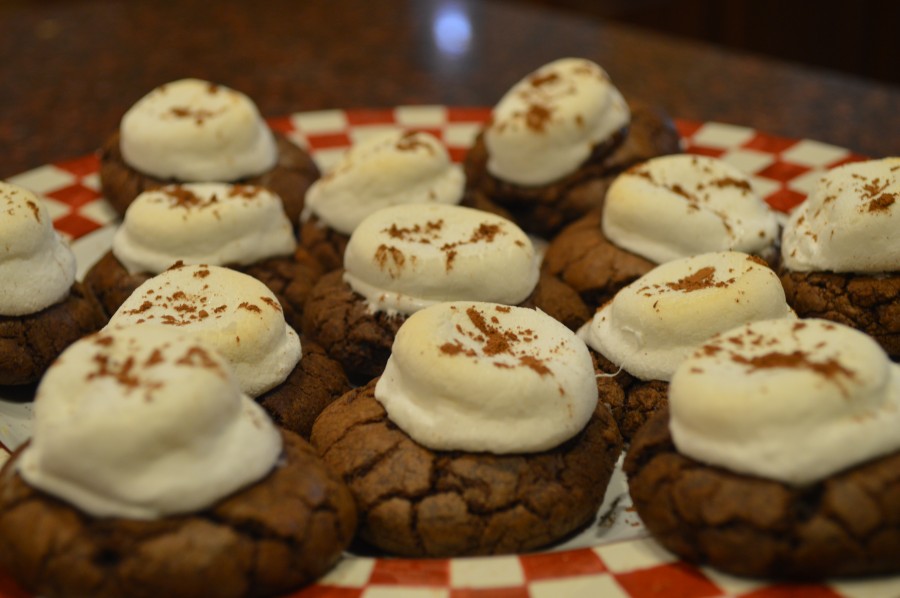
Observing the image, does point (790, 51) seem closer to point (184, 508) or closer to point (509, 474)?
point (509, 474)

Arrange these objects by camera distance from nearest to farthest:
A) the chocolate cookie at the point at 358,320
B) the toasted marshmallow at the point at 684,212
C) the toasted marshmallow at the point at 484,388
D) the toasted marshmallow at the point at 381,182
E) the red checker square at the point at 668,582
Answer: the red checker square at the point at 668,582 < the toasted marshmallow at the point at 484,388 < the chocolate cookie at the point at 358,320 < the toasted marshmallow at the point at 684,212 < the toasted marshmallow at the point at 381,182

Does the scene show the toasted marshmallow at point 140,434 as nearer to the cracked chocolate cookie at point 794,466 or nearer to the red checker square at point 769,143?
the cracked chocolate cookie at point 794,466

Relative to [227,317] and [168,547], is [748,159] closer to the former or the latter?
[227,317]

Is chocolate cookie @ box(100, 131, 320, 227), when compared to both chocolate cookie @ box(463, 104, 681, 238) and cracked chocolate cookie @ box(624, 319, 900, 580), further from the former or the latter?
cracked chocolate cookie @ box(624, 319, 900, 580)

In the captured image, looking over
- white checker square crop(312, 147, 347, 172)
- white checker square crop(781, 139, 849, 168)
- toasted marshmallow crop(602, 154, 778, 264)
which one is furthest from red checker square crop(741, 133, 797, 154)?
white checker square crop(312, 147, 347, 172)

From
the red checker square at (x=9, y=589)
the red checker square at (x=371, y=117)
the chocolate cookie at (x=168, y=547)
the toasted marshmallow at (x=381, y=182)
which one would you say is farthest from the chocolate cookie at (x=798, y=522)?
the red checker square at (x=371, y=117)

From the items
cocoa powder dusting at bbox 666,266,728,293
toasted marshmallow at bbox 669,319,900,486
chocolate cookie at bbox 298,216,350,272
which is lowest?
chocolate cookie at bbox 298,216,350,272

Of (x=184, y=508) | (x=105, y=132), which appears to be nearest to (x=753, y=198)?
(x=184, y=508)
